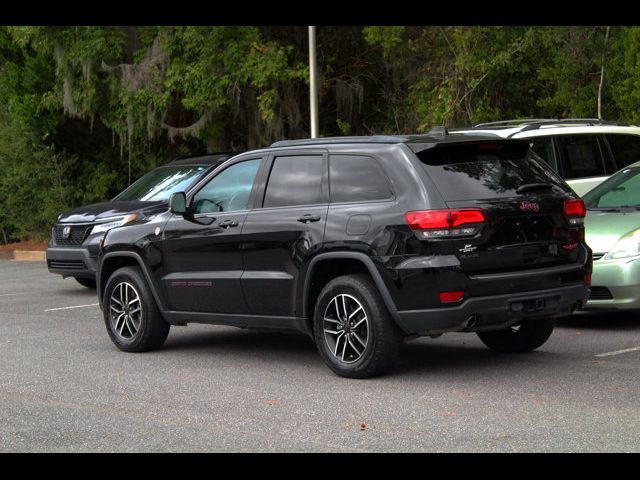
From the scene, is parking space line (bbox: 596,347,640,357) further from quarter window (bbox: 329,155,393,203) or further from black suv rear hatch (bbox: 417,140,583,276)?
quarter window (bbox: 329,155,393,203)

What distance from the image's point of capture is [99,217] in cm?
1538

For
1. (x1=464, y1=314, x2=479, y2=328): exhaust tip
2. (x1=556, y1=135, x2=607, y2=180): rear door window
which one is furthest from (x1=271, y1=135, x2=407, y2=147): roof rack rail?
(x1=556, y1=135, x2=607, y2=180): rear door window

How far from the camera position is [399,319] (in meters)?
8.16

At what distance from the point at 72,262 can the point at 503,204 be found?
8.38m

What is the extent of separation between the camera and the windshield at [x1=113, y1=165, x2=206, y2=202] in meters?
15.7

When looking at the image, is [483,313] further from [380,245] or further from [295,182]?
[295,182]

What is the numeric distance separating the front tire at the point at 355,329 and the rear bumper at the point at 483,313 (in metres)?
0.18

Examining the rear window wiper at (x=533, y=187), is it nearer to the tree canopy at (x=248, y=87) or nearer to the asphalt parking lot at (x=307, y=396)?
the asphalt parking lot at (x=307, y=396)

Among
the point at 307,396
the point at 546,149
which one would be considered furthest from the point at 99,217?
the point at 307,396

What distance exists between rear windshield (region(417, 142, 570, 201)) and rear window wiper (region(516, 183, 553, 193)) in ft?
0.12
